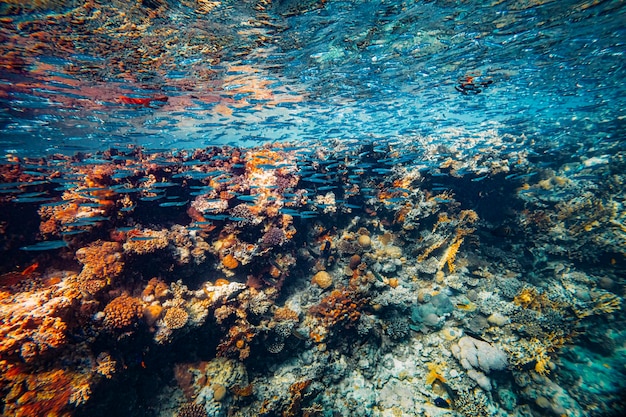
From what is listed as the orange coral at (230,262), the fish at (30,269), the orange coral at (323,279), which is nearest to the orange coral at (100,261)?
the fish at (30,269)

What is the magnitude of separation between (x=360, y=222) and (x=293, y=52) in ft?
31.5

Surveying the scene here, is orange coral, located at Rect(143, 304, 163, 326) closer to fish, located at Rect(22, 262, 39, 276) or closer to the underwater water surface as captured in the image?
the underwater water surface

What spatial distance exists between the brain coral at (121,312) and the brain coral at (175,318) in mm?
582

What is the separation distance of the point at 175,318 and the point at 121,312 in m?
1.12

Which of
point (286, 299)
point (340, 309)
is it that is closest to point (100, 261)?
point (286, 299)

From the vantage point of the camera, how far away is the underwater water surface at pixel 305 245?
20.6 ft

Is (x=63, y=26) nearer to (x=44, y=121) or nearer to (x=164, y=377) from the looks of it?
(x=164, y=377)

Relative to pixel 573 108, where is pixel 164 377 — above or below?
below

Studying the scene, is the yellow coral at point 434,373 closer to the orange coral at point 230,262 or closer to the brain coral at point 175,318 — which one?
the orange coral at point 230,262

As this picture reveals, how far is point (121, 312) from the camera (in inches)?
222

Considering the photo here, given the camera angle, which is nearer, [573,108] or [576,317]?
[576,317]

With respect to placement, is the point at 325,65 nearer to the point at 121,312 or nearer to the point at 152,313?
the point at 152,313

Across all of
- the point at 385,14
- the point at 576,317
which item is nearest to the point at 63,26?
the point at 385,14

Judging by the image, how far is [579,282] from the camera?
31.3ft
